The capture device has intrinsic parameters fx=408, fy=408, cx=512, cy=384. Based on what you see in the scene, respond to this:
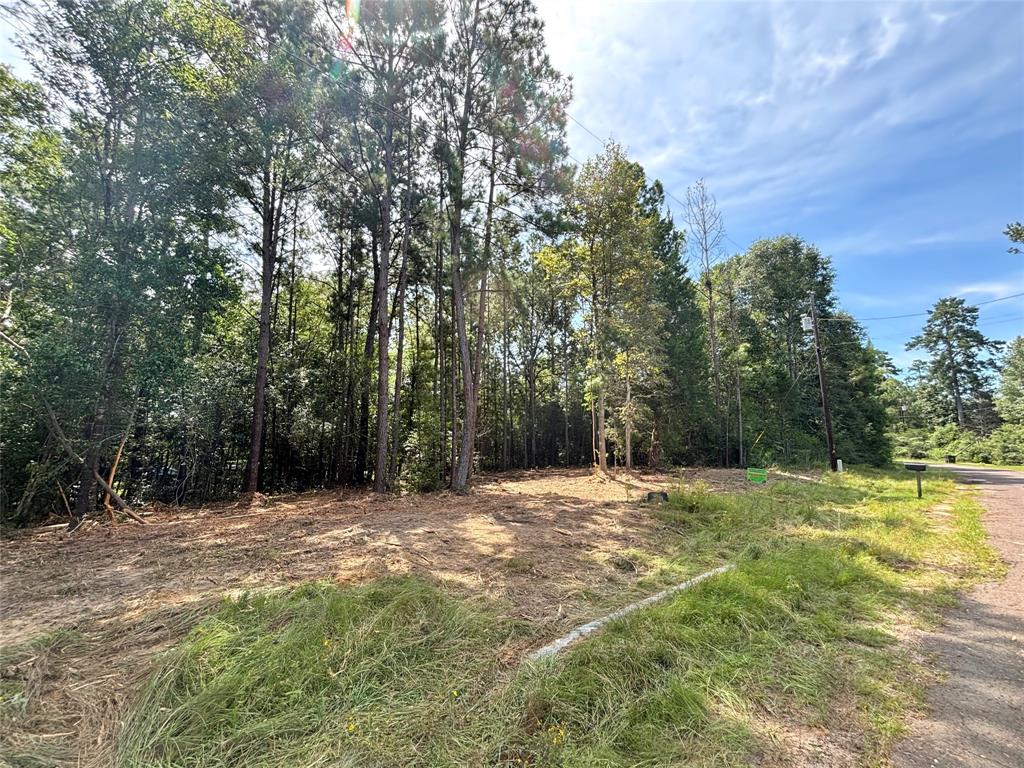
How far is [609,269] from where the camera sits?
1188 centimetres

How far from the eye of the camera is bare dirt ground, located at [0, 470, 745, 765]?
6.88 feet

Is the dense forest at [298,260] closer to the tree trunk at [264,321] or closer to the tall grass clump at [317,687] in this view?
the tree trunk at [264,321]

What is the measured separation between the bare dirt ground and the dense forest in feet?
6.88

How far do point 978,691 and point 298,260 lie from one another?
15.4 m

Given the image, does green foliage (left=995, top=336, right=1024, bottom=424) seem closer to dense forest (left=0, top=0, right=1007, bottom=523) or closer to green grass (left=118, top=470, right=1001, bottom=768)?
dense forest (left=0, top=0, right=1007, bottom=523)

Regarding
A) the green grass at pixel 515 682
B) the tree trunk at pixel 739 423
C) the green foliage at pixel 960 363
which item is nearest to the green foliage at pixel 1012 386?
the green foliage at pixel 960 363

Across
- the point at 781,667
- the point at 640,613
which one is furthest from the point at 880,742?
the point at 640,613

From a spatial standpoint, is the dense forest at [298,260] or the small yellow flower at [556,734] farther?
the dense forest at [298,260]

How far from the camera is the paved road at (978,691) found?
5.73ft

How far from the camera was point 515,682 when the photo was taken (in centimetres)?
216

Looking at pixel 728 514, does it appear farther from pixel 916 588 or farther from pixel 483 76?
pixel 483 76

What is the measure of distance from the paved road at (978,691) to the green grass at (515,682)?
0.11 m

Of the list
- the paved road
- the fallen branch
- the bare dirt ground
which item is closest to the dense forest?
the bare dirt ground

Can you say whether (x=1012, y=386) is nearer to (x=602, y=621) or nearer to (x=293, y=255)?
(x=602, y=621)
